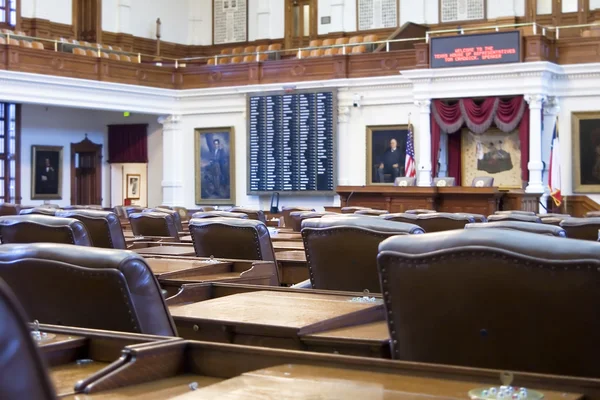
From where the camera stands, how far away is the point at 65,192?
2316cm

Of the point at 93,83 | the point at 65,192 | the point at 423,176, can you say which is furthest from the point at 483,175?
the point at 65,192

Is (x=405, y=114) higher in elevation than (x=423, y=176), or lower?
higher

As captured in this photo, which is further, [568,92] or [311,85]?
[311,85]

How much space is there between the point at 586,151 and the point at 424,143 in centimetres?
323

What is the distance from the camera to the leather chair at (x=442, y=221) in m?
7.14

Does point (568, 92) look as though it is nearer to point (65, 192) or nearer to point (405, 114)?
point (405, 114)

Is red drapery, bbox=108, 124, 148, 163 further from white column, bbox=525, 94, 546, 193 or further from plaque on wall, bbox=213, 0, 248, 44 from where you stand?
white column, bbox=525, 94, 546, 193

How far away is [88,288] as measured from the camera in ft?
9.05

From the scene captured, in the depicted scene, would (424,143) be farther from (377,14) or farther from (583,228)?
(583,228)

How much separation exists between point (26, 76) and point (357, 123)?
7.13 metres

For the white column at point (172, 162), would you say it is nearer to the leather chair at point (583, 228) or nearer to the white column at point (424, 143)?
the white column at point (424, 143)

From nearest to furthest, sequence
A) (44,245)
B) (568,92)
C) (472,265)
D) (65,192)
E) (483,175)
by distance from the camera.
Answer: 1. (472,265)
2. (44,245)
3. (568,92)
4. (483,175)
5. (65,192)

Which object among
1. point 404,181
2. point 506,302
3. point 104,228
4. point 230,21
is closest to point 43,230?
point 104,228

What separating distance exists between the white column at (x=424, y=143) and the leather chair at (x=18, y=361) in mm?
17697
